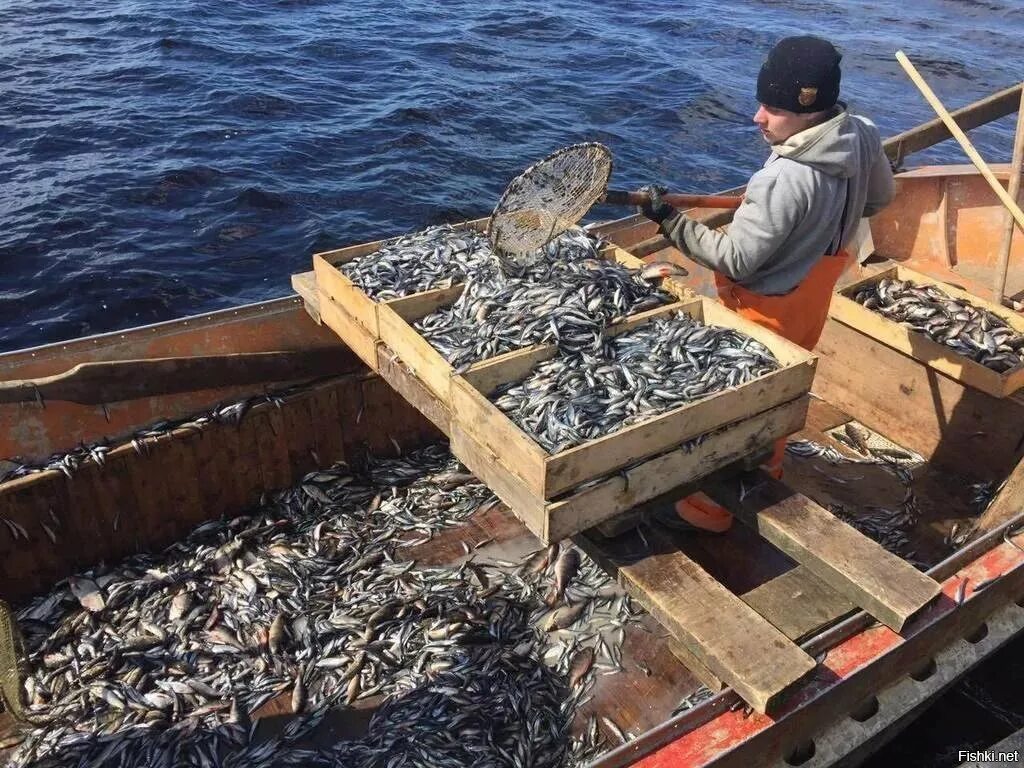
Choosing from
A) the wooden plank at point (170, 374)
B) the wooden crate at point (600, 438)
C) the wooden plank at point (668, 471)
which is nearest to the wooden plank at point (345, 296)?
the wooden plank at point (170, 374)

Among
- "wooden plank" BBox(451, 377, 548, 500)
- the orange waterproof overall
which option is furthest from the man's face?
"wooden plank" BBox(451, 377, 548, 500)

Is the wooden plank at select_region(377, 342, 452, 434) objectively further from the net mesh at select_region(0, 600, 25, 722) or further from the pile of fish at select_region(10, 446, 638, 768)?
the net mesh at select_region(0, 600, 25, 722)

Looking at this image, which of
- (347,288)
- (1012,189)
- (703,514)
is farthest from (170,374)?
(1012,189)

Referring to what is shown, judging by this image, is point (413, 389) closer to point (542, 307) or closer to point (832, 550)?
point (542, 307)

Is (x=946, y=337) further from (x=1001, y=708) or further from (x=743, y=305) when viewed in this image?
(x=1001, y=708)

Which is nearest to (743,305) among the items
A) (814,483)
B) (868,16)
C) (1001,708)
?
(814,483)

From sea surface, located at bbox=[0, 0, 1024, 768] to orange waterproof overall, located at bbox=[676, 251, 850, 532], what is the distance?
10.6 ft

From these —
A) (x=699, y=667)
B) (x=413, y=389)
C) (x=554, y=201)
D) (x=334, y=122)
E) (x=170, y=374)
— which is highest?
(x=554, y=201)

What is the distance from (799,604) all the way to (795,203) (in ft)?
7.82

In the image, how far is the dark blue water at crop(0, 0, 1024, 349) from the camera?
12.5 m

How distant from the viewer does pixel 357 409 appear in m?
6.91

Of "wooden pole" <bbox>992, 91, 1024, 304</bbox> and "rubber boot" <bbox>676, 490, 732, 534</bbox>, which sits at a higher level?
"wooden pole" <bbox>992, 91, 1024, 304</bbox>

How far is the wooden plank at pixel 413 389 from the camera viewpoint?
4785 millimetres

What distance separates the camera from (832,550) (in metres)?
4.32
